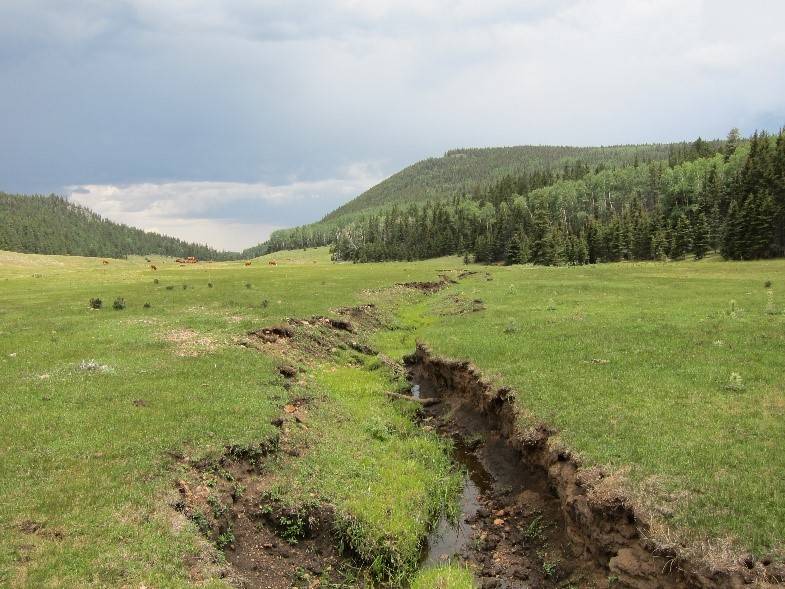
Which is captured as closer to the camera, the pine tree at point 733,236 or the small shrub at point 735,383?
the small shrub at point 735,383

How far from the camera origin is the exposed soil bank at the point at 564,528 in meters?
10.7

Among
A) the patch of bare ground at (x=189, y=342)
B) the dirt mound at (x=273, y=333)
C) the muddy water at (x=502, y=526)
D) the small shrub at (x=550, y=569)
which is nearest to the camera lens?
the small shrub at (x=550, y=569)

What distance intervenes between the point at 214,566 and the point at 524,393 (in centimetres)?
1357

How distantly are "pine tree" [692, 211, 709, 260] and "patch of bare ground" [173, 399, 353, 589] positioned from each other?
110 meters

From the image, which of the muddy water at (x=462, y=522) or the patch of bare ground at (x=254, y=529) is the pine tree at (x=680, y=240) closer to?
the muddy water at (x=462, y=522)

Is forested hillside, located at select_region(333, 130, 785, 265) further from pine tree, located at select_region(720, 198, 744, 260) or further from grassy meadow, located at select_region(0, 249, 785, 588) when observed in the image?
grassy meadow, located at select_region(0, 249, 785, 588)

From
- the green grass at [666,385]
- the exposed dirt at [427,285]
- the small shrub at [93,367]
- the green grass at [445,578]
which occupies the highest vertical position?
the small shrub at [93,367]

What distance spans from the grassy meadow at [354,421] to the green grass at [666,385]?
0.07 m

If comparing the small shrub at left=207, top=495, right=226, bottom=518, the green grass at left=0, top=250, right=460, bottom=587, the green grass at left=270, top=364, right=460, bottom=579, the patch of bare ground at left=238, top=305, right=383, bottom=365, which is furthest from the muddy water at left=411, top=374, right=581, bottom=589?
the patch of bare ground at left=238, top=305, right=383, bottom=365

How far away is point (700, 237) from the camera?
10300cm

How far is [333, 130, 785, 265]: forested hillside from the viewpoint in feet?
287

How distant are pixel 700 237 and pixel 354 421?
106m

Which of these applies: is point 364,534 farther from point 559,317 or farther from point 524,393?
point 559,317

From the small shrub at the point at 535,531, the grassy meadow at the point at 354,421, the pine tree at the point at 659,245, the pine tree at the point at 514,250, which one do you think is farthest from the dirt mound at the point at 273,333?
the pine tree at the point at 514,250
